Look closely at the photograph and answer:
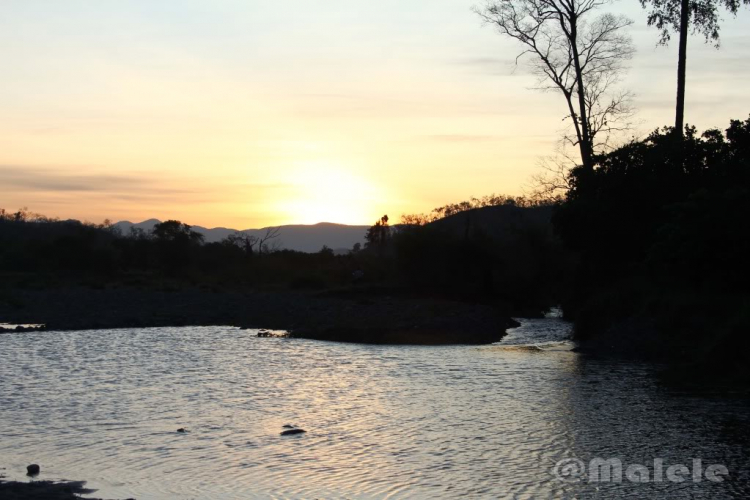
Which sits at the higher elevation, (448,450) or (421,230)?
(421,230)

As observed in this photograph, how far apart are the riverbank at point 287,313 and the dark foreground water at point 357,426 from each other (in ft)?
27.7

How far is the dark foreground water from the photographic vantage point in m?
10.5

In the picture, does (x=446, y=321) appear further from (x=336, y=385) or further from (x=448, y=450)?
(x=448, y=450)

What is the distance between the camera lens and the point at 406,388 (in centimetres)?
1856

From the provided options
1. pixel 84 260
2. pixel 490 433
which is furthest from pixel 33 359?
pixel 84 260

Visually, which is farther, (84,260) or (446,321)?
(84,260)

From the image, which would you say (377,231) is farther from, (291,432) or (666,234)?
(291,432)

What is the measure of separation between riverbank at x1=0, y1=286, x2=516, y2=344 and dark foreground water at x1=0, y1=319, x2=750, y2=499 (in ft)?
27.7

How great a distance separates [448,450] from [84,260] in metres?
63.8

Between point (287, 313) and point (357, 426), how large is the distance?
26.3 m

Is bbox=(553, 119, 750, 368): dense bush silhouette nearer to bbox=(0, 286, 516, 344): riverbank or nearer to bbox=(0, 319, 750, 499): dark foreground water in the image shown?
bbox=(0, 319, 750, 499): dark foreground water

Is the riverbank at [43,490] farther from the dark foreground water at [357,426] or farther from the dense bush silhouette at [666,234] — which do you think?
the dense bush silhouette at [666,234]

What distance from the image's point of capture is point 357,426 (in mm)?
14219

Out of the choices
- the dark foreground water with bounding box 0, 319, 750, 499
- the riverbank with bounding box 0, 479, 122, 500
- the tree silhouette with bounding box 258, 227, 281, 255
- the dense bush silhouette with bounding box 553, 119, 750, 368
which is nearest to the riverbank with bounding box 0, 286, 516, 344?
the dense bush silhouette with bounding box 553, 119, 750, 368
